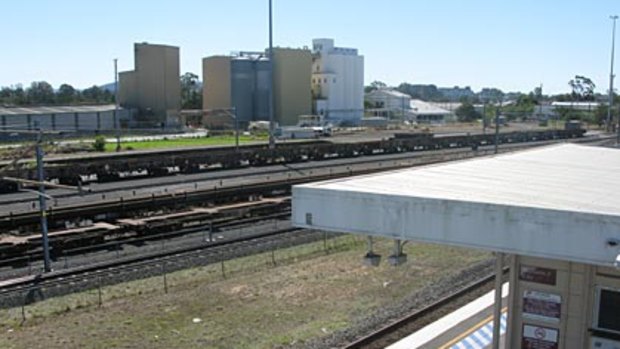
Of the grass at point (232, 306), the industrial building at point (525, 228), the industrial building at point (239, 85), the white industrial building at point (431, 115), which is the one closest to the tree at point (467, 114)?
the white industrial building at point (431, 115)

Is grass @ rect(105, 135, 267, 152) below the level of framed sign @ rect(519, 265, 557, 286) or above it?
below

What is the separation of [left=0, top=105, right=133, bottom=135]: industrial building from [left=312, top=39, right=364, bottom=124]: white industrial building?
104 ft

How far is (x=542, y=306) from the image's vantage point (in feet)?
33.8

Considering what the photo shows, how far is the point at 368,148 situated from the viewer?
55812 mm

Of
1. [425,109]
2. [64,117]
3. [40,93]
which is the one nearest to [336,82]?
[425,109]

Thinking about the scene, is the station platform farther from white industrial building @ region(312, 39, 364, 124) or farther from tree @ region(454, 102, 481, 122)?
tree @ region(454, 102, 481, 122)

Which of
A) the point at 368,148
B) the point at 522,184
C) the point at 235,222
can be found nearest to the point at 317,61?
the point at 368,148

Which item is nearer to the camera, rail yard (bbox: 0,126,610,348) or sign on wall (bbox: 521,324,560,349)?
sign on wall (bbox: 521,324,560,349)

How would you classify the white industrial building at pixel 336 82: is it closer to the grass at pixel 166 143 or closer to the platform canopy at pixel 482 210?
the grass at pixel 166 143

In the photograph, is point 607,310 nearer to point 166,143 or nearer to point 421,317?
point 421,317

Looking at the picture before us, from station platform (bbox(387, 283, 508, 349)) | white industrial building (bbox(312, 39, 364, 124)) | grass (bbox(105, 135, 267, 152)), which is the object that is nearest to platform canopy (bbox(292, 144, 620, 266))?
station platform (bbox(387, 283, 508, 349))

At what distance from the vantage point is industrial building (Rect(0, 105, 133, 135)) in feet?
244

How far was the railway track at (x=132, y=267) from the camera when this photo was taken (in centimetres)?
1892

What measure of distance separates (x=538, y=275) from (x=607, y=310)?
3.54 feet
